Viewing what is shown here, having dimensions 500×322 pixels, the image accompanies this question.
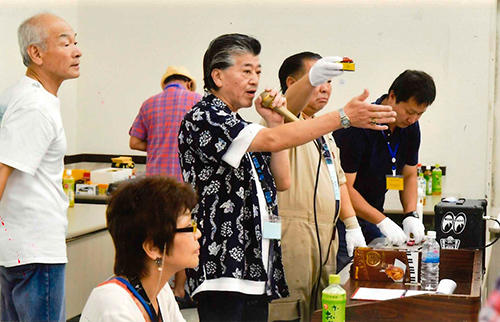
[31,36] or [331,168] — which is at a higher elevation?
[31,36]

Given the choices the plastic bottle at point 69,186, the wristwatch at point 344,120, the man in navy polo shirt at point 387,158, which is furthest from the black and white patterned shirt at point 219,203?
the plastic bottle at point 69,186

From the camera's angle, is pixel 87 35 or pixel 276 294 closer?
pixel 276 294

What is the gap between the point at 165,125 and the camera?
3.73m

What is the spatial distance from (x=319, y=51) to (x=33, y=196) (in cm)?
316

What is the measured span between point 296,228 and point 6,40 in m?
2.48

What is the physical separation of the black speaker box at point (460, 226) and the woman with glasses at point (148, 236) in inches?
51.8

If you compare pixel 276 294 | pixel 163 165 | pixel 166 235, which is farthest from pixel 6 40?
pixel 166 235

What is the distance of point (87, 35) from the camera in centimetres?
509

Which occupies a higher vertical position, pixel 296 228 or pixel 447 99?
pixel 447 99

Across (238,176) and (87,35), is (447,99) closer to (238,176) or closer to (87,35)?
(87,35)

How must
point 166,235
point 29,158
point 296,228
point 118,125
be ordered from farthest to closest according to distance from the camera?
point 118,125 → point 296,228 → point 29,158 → point 166,235

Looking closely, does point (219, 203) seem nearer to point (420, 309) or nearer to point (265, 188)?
point (265, 188)

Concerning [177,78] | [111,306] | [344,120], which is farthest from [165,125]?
[111,306]

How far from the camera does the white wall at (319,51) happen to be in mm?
4832
